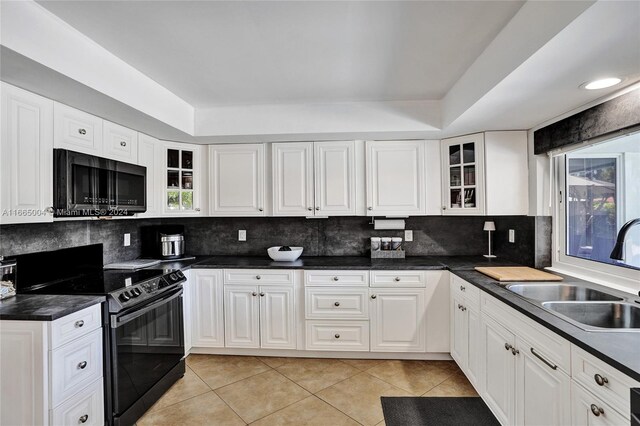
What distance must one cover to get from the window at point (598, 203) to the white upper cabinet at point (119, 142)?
11.2 ft

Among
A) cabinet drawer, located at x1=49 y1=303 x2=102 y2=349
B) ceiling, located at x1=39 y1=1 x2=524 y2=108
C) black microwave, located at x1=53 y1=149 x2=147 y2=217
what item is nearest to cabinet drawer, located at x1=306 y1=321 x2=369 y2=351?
cabinet drawer, located at x1=49 y1=303 x2=102 y2=349

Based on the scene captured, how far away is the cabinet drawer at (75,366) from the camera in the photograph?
1.48 m

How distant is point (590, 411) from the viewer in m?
1.11

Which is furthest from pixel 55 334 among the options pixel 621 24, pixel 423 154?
pixel 423 154

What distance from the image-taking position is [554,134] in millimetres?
2238

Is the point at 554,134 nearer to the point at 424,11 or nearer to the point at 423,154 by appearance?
the point at 423,154

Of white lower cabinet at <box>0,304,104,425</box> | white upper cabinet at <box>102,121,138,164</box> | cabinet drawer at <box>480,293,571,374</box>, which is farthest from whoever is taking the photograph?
white upper cabinet at <box>102,121,138,164</box>

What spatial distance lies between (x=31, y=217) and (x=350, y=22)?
2.06 m

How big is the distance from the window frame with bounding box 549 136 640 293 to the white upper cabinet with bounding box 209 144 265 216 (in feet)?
Result: 8.47

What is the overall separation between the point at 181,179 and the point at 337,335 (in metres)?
2.15

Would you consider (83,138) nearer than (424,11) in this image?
No

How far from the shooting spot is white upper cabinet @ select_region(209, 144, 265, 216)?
3020mm

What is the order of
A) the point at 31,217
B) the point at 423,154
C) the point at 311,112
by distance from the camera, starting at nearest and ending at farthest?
the point at 31,217 → the point at 311,112 → the point at 423,154

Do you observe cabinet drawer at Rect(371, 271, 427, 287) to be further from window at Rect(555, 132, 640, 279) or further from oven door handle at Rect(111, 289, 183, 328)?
oven door handle at Rect(111, 289, 183, 328)
